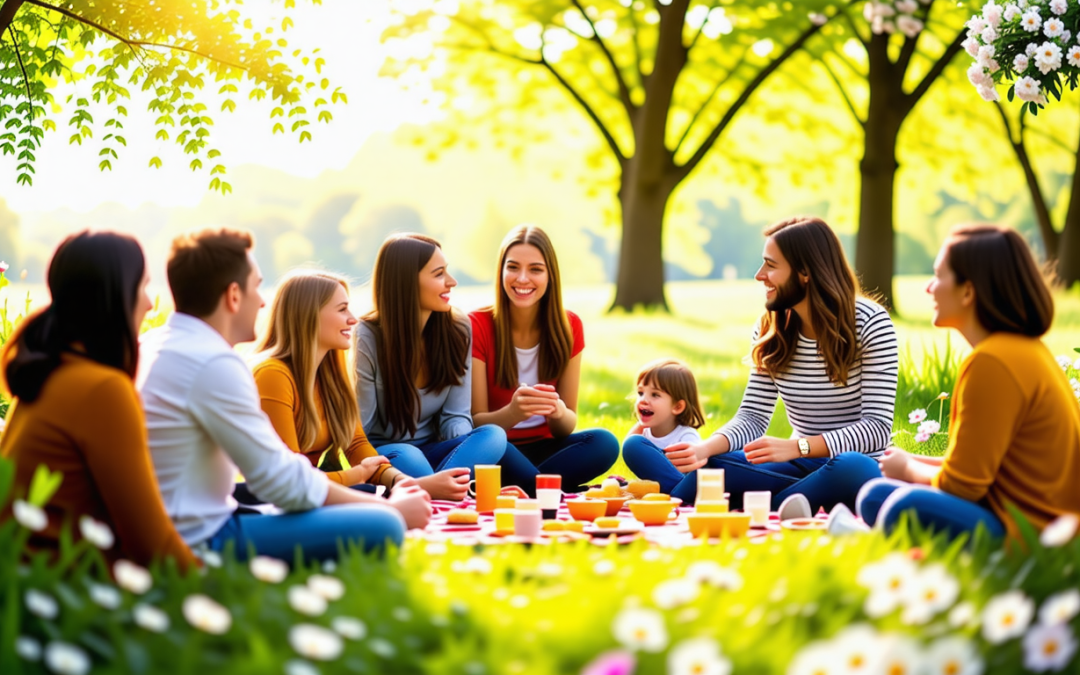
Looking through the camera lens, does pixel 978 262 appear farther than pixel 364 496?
No

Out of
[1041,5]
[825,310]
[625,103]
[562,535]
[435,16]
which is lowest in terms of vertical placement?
[562,535]

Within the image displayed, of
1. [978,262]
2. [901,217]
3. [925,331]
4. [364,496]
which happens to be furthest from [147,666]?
[901,217]

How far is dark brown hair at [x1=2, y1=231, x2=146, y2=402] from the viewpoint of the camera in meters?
3.04

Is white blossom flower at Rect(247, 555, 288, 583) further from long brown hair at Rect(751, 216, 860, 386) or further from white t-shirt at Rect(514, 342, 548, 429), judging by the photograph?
white t-shirt at Rect(514, 342, 548, 429)

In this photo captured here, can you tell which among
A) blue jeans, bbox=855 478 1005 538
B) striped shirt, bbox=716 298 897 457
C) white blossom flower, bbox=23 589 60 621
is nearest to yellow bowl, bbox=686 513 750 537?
blue jeans, bbox=855 478 1005 538

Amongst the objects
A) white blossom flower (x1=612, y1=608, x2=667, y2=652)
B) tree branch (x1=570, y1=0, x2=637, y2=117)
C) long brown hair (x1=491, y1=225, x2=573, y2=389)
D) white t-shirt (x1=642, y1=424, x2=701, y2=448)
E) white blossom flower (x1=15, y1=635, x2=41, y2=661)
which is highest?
tree branch (x1=570, y1=0, x2=637, y2=117)

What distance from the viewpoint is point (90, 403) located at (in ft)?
9.65

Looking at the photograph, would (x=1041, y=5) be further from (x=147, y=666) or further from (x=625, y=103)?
(x=625, y=103)

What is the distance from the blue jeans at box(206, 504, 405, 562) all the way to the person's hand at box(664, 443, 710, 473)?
6.04ft

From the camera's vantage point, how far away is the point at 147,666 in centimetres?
245

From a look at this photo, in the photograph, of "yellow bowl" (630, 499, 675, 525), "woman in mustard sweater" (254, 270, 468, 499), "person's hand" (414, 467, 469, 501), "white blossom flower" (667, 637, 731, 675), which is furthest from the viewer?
"person's hand" (414, 467, 469, 501)

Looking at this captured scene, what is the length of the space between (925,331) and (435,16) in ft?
26.7

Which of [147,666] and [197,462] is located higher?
[197,462]

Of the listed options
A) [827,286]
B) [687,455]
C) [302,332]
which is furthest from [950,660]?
[302,332]
